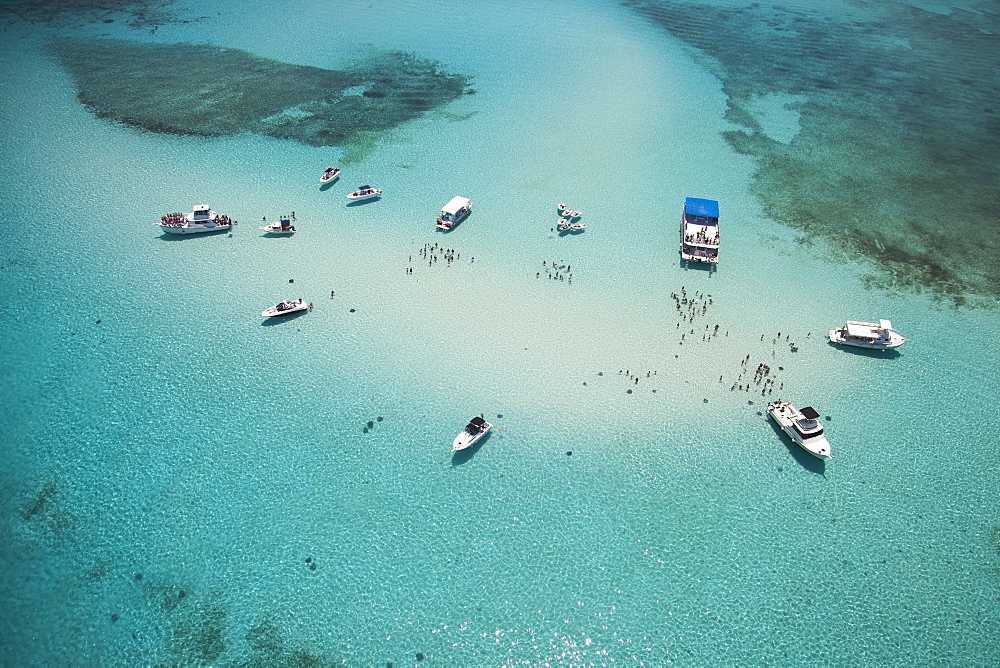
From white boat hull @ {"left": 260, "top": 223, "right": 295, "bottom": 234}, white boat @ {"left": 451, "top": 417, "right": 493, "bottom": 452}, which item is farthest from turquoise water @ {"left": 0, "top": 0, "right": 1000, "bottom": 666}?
white boat @ {"left": 451, "top": 417, "right": 493, "bottom": 452}

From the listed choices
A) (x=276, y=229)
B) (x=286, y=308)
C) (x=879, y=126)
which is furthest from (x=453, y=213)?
(x=879, y=126)

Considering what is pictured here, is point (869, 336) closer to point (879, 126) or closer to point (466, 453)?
point (466, 453)

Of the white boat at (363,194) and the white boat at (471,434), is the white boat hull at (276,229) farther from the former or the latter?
the white boat at (471,434)

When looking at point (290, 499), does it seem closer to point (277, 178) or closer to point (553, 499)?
point (553, 499)

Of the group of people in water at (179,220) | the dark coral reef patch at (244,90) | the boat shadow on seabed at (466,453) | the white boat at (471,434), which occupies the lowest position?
the boat shadow on seabed at (466,453)

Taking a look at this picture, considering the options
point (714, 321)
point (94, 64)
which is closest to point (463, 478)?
point (714, 321)

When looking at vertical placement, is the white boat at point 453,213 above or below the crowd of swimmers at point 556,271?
above

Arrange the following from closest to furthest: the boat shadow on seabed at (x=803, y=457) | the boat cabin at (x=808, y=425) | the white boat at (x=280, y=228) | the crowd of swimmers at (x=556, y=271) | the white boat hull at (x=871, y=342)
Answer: the boat shadow on seabed at (x=803, y=457) < the boat cabin at (x=808, y=425) < the white boat hull at (x=871, y=342) < the crowd of swimmers at (x=556, y=271) < the white boat at (x=280, y=228)

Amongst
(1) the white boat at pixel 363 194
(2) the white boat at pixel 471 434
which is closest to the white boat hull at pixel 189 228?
(1) the white boat at pixel 363 194
